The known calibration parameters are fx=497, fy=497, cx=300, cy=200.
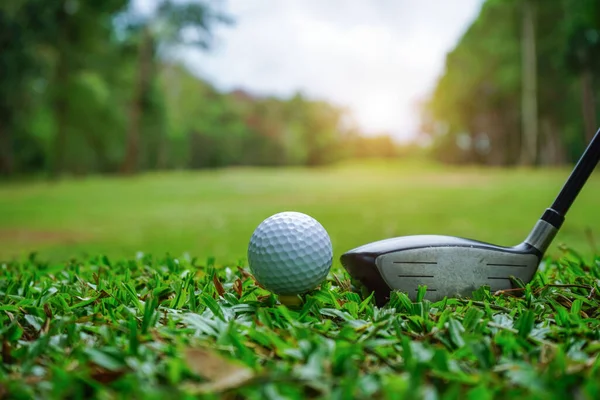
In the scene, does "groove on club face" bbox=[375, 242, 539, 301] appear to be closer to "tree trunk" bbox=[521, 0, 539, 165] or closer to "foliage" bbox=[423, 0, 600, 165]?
"foliage" bbox=[423, 0, 600, 165]

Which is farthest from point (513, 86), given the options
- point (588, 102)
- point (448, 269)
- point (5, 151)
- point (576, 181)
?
point (5, 151)

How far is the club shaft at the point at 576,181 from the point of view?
1.68 meters

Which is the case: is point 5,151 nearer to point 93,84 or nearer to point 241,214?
point 93,84

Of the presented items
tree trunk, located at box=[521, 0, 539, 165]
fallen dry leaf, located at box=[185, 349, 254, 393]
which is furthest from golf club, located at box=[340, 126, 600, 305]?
tree trunk, located at box=[521, 0, 539, 165]

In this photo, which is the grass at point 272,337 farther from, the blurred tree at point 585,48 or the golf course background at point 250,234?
the blurred tree at point 585,48

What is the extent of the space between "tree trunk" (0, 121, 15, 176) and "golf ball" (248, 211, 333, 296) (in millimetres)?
16476

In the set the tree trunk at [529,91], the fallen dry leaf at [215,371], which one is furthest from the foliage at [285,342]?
the tree trunk at [529,91]

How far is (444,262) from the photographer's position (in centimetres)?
163

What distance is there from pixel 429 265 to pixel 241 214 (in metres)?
5.17

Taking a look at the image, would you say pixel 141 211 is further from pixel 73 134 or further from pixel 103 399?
pixel 73 134

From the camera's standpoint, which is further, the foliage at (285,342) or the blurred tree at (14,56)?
the blurred tree at (14,56)

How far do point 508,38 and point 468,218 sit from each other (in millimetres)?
9388

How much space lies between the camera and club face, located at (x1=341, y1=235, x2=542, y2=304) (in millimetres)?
1601

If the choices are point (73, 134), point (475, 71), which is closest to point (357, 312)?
point (475, 71)
